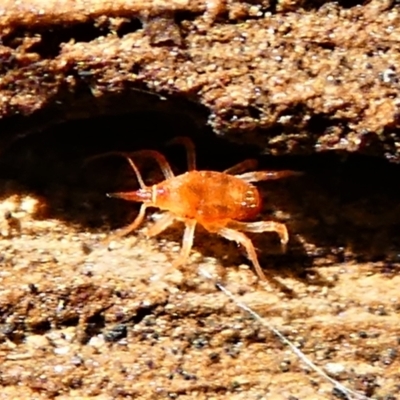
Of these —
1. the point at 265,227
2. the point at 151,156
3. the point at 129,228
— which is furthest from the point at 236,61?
the point at 129,228

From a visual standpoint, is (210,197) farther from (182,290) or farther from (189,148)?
(182,290)

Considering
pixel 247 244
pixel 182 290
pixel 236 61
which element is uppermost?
pixel 236 61

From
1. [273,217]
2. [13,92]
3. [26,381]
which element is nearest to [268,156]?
[273,217]

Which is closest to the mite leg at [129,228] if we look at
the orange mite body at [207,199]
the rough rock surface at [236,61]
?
the orange mite body at [207,199]

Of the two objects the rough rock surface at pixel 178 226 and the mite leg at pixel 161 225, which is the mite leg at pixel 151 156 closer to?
the rough rock surface at pixel 178 226

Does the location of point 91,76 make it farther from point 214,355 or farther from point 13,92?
point 214,355

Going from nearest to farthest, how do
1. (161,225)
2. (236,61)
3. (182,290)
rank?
1. (236,61)
2. (182,290)
3. (161,225)

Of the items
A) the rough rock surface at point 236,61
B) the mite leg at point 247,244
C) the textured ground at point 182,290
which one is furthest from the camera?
the mite leg at point 247,244
